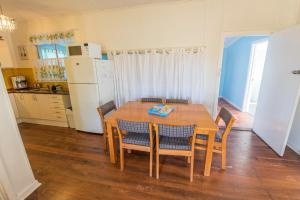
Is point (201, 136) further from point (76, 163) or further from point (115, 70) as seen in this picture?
point (115, 70)

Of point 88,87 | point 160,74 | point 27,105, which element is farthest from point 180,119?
point 27,105

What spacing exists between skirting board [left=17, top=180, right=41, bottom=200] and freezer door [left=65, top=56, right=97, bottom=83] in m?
1.72

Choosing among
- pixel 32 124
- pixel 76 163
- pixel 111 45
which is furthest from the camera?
pixel 32 124

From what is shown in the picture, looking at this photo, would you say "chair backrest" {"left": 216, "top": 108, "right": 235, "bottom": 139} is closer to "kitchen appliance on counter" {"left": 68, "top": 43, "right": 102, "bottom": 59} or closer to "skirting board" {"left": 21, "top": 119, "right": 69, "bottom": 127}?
"kitchen appliance on counter" {"left": 68, "top": 43, "right": 102, "bottom": 59}

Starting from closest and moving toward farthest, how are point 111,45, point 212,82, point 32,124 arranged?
point 212,82
point 111,45
point 32,124

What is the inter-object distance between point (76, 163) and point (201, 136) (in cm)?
191

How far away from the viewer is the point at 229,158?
7.18 ft

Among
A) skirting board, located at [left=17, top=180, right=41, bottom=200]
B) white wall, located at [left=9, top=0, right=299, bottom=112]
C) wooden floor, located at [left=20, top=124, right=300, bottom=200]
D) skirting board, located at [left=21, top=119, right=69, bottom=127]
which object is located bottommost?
wooden floor, located at [left=20, top=124, right=300, bottom=200]

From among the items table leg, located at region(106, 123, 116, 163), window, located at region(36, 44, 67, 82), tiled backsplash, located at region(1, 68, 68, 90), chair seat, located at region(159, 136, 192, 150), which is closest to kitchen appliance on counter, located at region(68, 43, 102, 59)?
window, located at region(36, 44, 67, 82)

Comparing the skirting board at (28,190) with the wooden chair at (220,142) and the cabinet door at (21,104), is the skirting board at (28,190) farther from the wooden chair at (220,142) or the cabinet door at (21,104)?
the cabinet door at (21,104)

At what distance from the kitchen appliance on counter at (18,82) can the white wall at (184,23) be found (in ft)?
4.88

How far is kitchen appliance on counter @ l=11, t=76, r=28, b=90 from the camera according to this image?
145 inches

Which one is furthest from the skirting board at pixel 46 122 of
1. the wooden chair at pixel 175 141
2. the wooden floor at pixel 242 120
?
the wooden floor at pixel 242 120

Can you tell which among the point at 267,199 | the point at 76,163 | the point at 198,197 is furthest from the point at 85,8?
the point at 267,199
